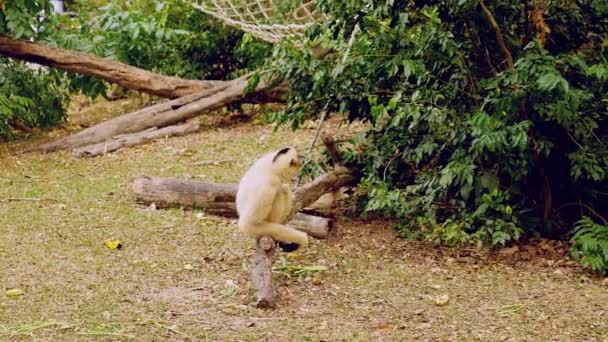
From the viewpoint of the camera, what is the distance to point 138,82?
820cm

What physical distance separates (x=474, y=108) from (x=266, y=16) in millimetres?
3255

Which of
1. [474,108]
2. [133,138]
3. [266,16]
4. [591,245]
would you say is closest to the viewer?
[591,245]

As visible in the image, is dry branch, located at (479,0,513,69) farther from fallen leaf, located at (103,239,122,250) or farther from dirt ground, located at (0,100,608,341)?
fallen leaf, located at (103,239,122,250)

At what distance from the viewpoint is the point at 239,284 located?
464 centimetres

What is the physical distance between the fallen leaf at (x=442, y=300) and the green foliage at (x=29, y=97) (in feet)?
14.5

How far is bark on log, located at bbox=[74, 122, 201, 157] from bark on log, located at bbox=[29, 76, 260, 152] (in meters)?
0.08

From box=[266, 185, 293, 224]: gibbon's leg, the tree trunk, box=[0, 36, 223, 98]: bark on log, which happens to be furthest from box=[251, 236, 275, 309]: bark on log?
box=[0, 36, 223, 98]: bark on log

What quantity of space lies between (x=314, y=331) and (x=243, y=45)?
16.3 ft

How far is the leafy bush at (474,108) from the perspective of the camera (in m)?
5.01

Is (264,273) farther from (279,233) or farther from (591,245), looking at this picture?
(591,245)

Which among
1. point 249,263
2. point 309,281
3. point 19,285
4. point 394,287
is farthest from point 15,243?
point 394,287

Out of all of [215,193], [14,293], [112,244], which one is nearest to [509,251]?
[215,193]

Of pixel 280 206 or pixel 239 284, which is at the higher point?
pixel 280 206

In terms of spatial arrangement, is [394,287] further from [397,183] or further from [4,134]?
[4,134]
